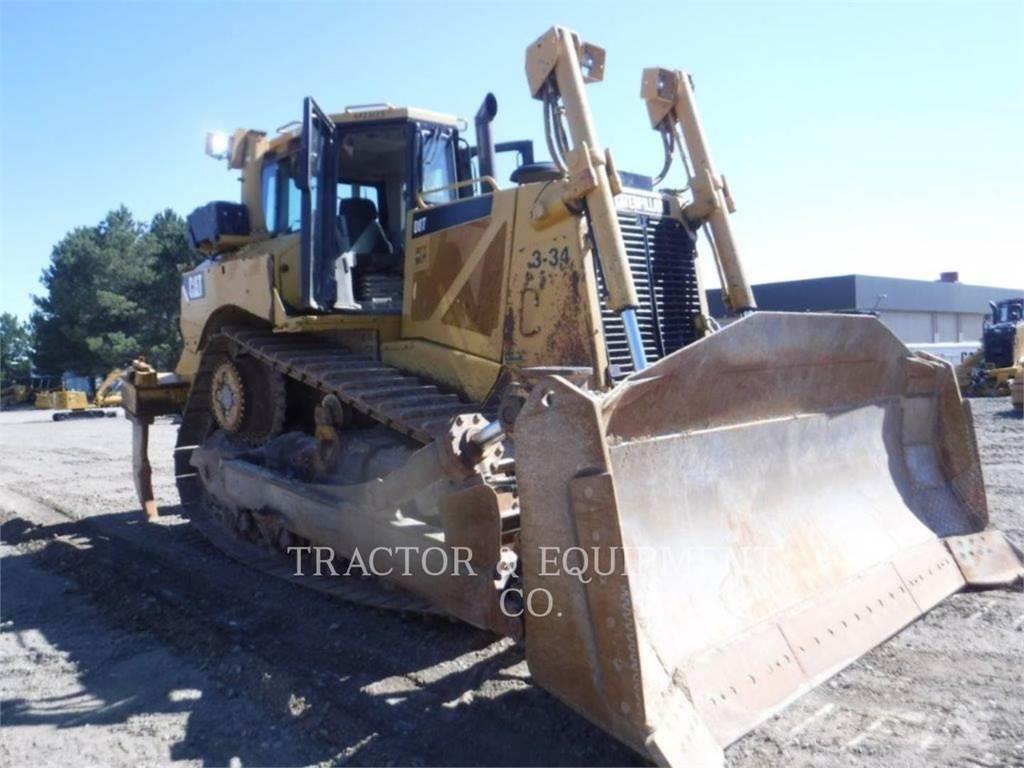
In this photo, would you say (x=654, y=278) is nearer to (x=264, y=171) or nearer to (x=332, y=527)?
(x=332, y=527)

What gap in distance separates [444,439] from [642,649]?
1.32m

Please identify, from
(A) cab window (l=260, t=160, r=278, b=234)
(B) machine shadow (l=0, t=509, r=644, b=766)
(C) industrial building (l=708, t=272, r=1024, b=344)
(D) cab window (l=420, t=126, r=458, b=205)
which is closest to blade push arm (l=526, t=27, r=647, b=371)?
(D) cab window (l=420, t=126, r=458, b=205)

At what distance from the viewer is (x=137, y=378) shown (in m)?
7.26

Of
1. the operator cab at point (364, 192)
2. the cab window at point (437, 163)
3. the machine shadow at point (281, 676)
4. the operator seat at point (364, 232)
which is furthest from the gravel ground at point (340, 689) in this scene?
the cab window at point (437, 163)

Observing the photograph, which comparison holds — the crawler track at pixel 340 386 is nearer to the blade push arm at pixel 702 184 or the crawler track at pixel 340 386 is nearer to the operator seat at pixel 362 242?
the operator seat at pixel 362 242

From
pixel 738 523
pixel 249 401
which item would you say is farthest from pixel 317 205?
pixel 738 523

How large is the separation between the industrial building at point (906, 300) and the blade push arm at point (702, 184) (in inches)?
977

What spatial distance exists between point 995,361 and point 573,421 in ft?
70.5

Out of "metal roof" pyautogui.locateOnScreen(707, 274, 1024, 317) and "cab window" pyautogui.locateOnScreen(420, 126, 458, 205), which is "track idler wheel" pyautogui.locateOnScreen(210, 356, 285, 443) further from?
"metal roof" pyautogui.locateOnScreen(707, 274, 1024, 317)

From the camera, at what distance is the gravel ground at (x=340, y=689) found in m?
3.04

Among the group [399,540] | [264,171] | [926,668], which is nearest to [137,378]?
[264,171]

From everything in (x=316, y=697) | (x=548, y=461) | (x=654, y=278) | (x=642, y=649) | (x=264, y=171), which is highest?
(x=264, y=171)

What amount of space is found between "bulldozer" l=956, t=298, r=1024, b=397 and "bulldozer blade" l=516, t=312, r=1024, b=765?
58.4ft

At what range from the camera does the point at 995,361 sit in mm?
20625
